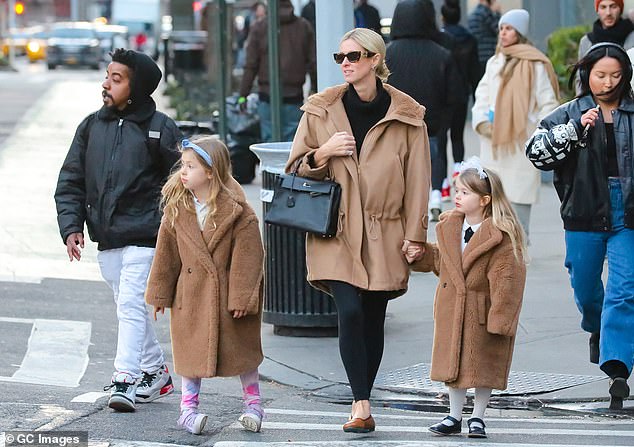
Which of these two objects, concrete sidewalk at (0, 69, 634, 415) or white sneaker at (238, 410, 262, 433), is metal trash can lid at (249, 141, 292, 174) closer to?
concrete sidewalk at (0, 69, 634, 415)

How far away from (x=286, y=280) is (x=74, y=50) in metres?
41.2

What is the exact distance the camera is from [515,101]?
34.4 feet

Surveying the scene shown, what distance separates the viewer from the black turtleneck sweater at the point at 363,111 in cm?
635

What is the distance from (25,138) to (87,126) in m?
14.6

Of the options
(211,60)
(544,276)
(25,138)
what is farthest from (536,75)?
(211,60)

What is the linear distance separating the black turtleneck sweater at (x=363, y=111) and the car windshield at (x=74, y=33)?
44.4m

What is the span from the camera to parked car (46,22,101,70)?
48406mm

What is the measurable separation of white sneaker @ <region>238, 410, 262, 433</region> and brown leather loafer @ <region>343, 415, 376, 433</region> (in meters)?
0.40

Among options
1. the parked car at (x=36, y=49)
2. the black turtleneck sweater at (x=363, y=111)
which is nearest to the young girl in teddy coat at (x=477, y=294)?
the black turtleneck sweater at (x=363, y=111)

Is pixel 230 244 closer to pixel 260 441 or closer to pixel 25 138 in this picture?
pixel 260 441

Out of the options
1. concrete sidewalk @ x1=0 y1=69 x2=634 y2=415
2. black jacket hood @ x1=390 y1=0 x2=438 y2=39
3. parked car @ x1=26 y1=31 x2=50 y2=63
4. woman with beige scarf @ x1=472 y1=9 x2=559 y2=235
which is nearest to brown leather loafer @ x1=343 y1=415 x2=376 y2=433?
concrete sidewalk @ x1=0 y1=69 x2=634 y2=415

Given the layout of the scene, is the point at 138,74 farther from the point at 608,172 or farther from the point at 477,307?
the point at 608,172

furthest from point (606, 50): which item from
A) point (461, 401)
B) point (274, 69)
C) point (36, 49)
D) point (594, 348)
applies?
point (36, 49)

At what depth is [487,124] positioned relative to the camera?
1075cm
